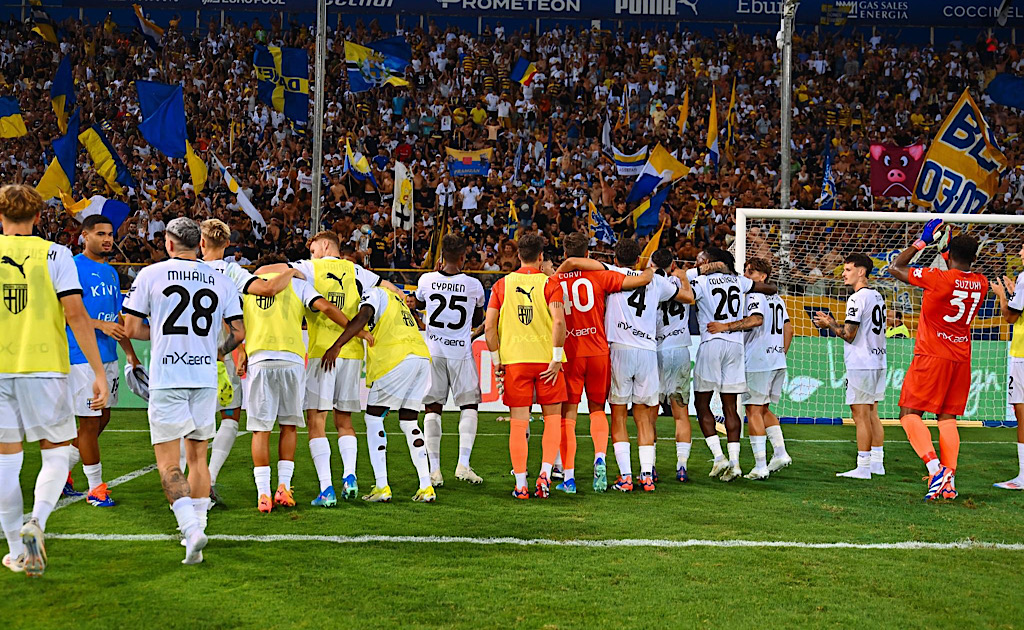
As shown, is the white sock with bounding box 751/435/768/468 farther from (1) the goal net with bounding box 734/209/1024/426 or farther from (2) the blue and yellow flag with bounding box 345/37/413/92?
(2) the blue and yellow flag with bounding box 345/37/413/92

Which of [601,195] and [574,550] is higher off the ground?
[601,195]

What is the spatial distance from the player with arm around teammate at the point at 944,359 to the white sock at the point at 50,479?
23.0ft

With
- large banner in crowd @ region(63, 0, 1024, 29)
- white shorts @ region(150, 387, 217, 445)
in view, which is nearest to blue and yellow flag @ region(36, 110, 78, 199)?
large banner in crowd @ region(63, 0, 1024, 29)

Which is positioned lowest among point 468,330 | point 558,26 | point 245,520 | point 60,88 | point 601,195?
point 245,520

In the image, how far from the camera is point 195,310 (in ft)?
19.0

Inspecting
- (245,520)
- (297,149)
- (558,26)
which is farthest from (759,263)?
(558,26)

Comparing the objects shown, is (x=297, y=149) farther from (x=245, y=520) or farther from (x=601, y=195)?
(x=245, y=520)

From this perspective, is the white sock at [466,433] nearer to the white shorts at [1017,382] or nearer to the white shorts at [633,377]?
the white shorts at [633,377]

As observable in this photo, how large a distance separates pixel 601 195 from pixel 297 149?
25.6 ft

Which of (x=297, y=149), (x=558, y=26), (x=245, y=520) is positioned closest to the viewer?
(x=245, y=520)

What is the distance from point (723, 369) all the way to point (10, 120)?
62.8 ft

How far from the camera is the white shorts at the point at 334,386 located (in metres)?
7.77

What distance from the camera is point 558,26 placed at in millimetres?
27750

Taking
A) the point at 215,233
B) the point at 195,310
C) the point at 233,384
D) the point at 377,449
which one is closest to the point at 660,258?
the point at 377,449
